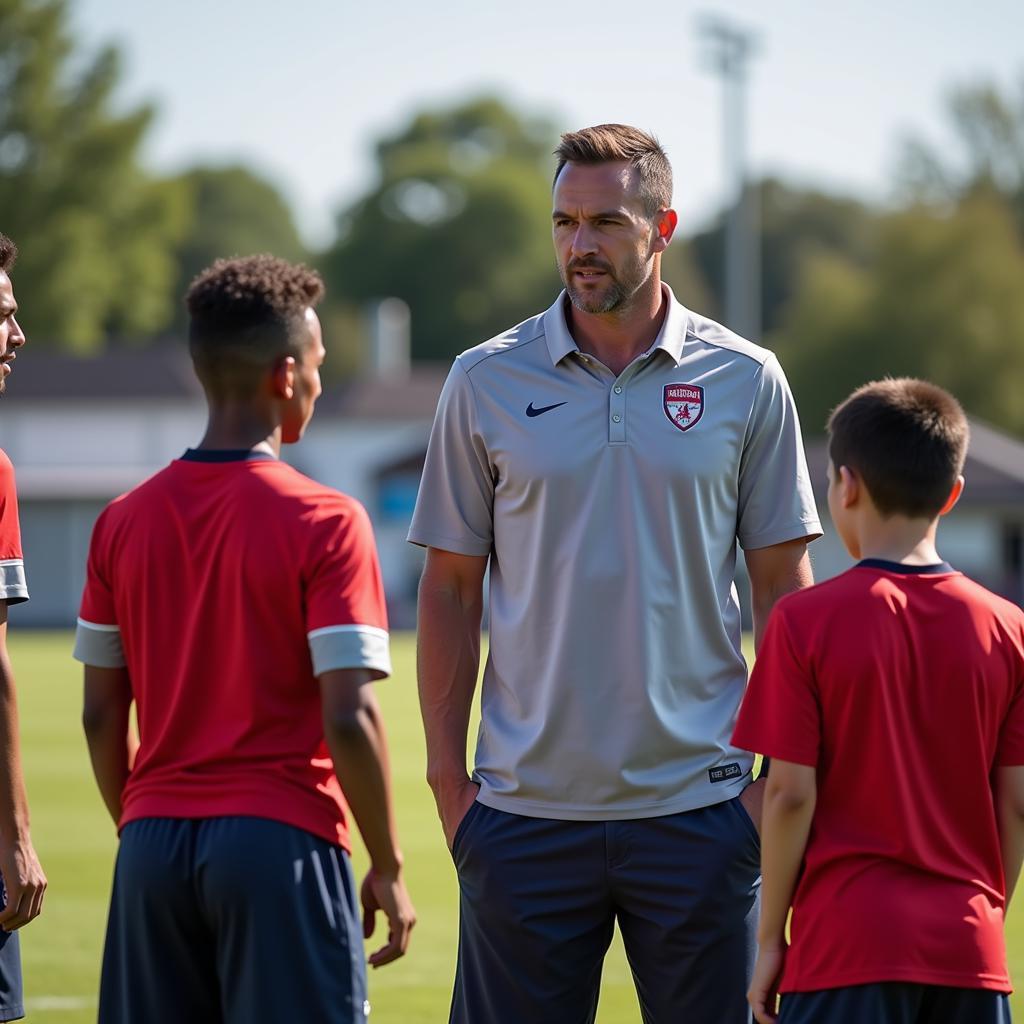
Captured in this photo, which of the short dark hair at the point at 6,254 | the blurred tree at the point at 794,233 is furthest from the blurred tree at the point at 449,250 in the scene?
the short dark hair at the point at 6,254

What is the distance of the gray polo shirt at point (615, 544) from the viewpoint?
380 cm

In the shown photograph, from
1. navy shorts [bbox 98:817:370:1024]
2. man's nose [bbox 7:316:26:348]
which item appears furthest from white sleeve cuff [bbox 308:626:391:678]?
man's nose [bbox 7:316:26:348]

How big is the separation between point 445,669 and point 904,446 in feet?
4.11

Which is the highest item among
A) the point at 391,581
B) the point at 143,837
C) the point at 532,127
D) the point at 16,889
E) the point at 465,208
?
the point at 532,127

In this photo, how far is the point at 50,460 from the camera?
52438 mm

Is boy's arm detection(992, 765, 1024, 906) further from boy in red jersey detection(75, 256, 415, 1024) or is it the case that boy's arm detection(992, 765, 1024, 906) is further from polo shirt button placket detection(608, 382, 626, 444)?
boy in red jersey detection(75, 256, 415, 1024)

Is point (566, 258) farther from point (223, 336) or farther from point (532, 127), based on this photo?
point (532, 127)

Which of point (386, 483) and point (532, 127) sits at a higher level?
point (532, 127)

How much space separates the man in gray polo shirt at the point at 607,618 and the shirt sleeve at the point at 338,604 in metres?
0.61

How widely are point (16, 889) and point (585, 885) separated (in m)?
1.35

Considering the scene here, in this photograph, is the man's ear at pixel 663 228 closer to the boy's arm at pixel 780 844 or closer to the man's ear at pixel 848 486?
the man's ear at pixel 848 486

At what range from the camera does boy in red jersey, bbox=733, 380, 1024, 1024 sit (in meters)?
3.29

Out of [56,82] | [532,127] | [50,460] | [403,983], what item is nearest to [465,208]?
[532,127]

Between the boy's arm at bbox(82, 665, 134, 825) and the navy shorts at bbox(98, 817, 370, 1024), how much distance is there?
230mm
